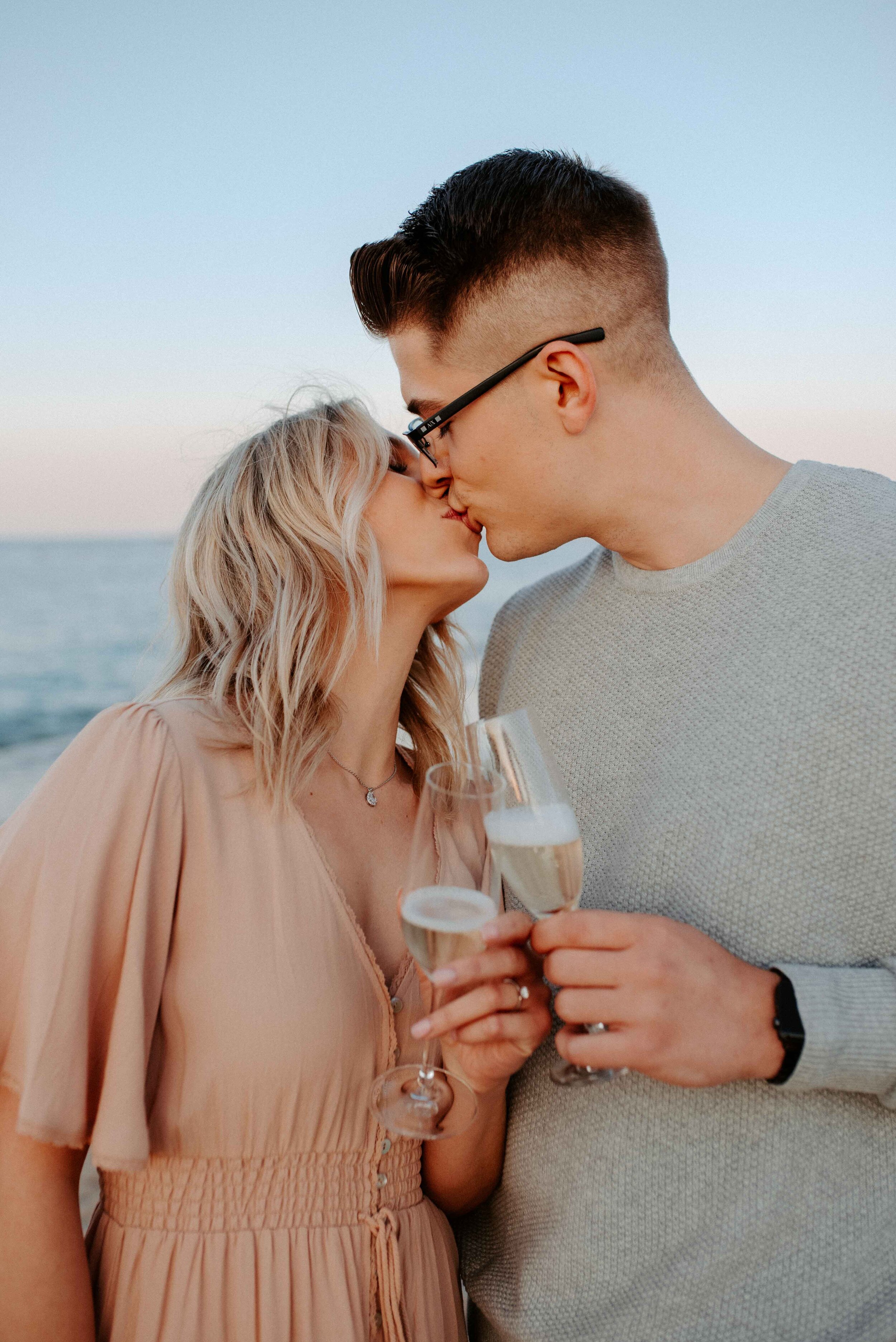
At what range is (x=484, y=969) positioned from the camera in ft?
5.18

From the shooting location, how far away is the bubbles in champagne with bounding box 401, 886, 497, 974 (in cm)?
154

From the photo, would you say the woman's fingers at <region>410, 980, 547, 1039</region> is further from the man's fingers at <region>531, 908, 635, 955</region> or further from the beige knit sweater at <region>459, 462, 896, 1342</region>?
the beige knit sweater at <region>459, 462, 896, 1342</region>

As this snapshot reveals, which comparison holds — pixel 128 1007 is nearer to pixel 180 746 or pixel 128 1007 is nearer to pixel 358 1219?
pixel 180 746

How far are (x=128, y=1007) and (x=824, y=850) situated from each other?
1.53 m

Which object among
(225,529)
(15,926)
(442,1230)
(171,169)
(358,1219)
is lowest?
(442,1230)

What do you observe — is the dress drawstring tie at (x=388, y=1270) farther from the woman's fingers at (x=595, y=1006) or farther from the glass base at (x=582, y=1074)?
the woman's fingers at (x=595, y=1006)

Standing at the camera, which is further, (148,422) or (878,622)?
(148,422)

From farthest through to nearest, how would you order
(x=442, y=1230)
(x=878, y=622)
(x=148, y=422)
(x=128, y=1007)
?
(x=148, y=422), (x=442, y=1230), (x=878, y=622), (x=128, y=1007)

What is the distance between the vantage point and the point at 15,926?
189 cm

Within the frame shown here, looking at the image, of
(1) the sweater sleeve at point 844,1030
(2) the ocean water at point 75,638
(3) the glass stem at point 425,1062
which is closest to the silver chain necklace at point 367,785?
(2) the ocean water at point 75,638

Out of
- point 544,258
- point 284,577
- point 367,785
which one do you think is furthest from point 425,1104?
point 544,258

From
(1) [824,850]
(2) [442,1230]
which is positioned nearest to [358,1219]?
(2) [442,1230]

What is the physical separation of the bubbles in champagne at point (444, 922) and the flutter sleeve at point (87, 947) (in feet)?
2.30

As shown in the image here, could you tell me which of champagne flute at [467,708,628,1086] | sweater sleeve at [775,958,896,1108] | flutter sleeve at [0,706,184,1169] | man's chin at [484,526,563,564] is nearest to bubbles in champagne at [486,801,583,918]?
champagne flute at [467,708,628,1086]
